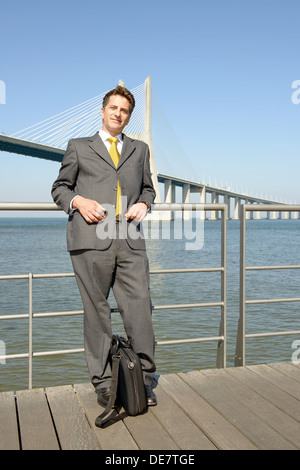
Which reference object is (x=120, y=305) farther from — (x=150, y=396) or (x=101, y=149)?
(x=101, y=149)

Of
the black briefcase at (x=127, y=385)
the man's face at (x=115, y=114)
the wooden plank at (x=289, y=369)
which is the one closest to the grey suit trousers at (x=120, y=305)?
the black briefcase at (x=127, y=385)

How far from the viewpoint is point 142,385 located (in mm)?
1880

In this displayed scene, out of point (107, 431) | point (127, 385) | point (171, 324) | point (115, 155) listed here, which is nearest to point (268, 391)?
point (127, 385)

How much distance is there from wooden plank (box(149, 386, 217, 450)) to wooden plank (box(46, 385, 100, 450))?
260 millimetres

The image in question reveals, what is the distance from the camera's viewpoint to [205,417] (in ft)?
6.03

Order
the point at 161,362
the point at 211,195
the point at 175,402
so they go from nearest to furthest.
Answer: the point at 175,402, the point at 161,362, the point at 211,195

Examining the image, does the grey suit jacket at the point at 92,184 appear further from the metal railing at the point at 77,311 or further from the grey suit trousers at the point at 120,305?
the metal railing at the point at 77,311

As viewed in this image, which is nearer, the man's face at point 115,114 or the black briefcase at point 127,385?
the black briefcase at point 127,385

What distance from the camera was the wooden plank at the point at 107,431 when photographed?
63.4 inches

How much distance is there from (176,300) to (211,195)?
104ft

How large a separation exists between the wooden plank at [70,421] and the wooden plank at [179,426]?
0.85 ft

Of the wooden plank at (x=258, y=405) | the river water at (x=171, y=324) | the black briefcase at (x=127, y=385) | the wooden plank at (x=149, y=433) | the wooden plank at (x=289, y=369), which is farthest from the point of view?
the river water at (x=171, y=324)
